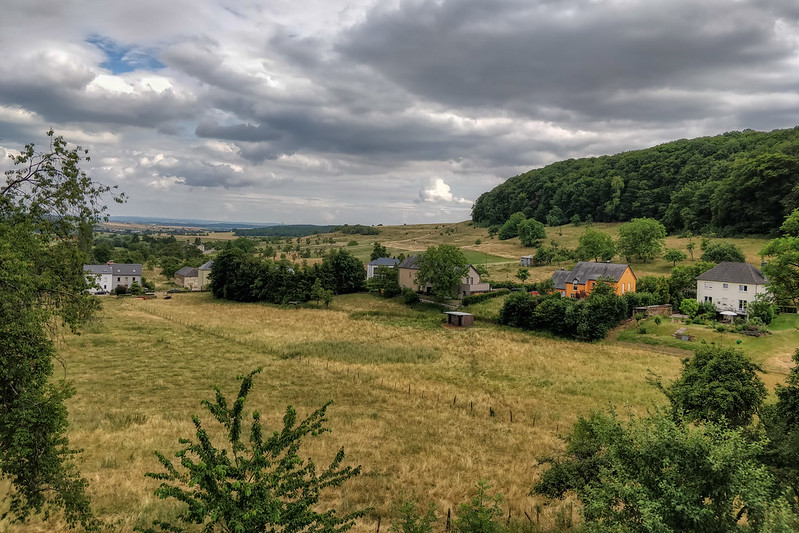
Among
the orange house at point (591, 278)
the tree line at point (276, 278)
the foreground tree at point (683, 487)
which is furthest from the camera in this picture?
the tree line at point (276, 278)

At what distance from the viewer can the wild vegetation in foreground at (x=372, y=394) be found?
55.3 feet

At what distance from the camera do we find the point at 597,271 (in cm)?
5788

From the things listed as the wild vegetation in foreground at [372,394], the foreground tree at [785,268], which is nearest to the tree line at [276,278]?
the wild vegetation in foreground at [372,394]

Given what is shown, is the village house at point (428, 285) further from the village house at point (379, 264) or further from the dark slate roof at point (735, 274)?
the dark slate roof at point (735, 274)

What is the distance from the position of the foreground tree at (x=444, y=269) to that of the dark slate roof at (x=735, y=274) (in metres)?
29.7

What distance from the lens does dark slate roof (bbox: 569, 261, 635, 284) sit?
184 feet

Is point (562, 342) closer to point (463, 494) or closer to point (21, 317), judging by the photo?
point (463, 494)

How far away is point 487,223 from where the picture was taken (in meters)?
186

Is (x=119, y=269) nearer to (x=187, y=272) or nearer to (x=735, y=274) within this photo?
(x=187, y=272)

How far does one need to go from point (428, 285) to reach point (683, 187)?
95.9m

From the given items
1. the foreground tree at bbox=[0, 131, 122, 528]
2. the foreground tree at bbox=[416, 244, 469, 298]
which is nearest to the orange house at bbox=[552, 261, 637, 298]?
the foreground tree at bbox=[416, 244, 469, 298]

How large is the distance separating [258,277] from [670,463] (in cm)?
7155

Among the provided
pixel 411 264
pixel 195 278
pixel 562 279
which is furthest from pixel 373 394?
pixel 195 278

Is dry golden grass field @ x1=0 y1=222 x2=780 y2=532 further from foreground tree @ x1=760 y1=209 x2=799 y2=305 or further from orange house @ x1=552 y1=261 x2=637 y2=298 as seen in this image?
orange house @ x1=552 y1=261 x2=637 y2=298
